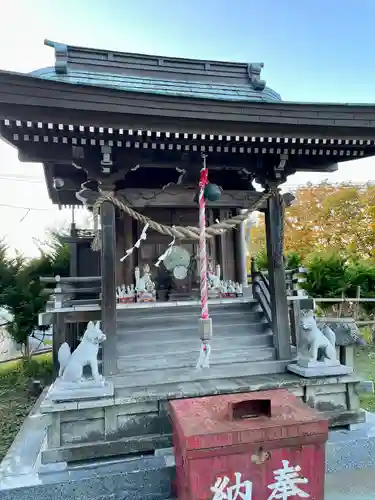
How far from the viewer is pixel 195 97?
4.23 m

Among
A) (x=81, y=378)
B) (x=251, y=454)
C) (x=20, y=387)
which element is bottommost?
(x=20, y=387)

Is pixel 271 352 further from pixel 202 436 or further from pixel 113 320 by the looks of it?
pixel 202 436

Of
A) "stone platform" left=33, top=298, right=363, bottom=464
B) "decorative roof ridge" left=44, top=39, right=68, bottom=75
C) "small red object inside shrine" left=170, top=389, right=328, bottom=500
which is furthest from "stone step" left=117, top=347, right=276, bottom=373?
"decorative roof ridge" left=44, top=39, right=68, bottom=75

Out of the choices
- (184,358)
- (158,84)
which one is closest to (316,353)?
(184,358)

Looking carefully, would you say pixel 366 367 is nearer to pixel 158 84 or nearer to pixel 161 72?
pixel 158 84

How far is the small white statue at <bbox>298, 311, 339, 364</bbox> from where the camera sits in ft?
15.2

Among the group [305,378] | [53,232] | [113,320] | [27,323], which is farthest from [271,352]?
[53,232]

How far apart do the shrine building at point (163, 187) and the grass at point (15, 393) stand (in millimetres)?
1223

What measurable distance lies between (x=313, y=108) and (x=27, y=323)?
27.3 feet

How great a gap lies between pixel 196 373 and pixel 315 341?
5.44 ft

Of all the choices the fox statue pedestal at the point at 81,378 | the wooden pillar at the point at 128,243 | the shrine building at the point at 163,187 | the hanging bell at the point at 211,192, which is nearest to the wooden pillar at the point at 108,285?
the shrine building at the point at 163,187

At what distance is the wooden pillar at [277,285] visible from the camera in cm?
527

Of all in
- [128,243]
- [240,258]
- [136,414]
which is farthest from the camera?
[240,258]

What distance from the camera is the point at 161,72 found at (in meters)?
7.14
